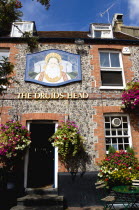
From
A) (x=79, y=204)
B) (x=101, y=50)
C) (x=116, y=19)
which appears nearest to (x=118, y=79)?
(x=101, y=50)

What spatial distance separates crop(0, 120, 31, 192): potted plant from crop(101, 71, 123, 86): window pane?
423cm

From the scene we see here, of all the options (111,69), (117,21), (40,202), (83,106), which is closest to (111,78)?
(111,69)

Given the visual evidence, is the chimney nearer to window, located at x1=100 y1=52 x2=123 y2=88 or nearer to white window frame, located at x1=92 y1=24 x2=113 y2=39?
white window frame, located at x1=92 y1=24 x2=113 y2=39

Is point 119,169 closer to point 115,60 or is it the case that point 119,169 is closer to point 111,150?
point 111,150

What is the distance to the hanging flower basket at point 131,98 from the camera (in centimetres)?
691

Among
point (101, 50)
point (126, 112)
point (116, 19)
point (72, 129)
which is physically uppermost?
point (116, 19)

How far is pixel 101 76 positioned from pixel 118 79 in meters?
0.81

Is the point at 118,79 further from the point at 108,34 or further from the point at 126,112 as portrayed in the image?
the point at 108,34

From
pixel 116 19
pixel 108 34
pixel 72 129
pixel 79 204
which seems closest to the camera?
pixel 79 204

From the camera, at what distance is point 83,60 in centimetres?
809

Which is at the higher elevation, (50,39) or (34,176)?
(50,39)

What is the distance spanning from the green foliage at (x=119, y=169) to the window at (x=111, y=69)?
3205mm

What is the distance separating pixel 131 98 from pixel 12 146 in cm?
493

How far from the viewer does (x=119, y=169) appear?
6.03 metres
